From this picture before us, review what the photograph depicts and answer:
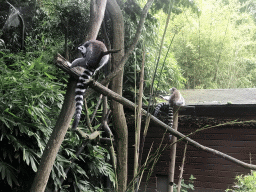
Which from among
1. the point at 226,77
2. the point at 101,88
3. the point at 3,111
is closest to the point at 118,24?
the point at 101,88

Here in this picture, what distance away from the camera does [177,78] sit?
4.14 metres

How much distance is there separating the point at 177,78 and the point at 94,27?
2893 millimetres

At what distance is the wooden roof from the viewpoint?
2906 millimetres

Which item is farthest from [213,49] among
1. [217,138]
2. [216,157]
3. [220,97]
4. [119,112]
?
[119,112]

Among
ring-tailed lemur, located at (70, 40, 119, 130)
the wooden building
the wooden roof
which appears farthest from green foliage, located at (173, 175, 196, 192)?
ring-tailed lemur, located at (70, 40, 119, 130)

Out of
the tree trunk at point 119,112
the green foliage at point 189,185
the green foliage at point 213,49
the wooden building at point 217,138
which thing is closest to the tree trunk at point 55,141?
the tree trunk at point 119,112

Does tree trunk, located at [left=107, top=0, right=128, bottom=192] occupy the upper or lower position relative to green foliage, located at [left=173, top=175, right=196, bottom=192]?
upper

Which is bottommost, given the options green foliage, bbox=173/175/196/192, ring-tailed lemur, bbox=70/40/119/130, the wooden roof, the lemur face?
green foliage, bbox=173/175/196/192

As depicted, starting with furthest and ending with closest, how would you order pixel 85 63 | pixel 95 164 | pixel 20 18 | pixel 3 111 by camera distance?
pixel 20 18, pixel 95 164, pixel 3 111, pixel 85 63

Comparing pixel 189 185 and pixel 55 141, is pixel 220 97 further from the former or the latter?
pixel 55 141

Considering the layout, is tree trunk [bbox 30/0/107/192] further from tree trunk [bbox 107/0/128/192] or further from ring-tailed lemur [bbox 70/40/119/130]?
tree trunk [bbox 107/0/128/192]

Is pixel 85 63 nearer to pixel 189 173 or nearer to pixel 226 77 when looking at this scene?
pixel 189 173

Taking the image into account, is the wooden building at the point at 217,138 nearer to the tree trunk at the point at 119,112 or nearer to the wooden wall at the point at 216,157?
the wooden wall at the point at 216,157

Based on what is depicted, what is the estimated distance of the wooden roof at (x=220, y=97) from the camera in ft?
9.53
